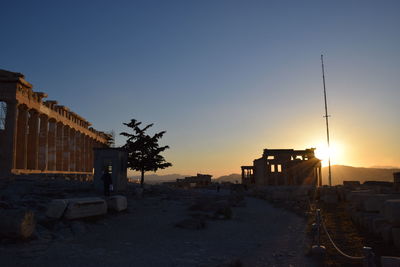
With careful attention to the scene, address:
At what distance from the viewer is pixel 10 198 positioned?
1500 cm

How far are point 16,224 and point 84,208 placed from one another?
3.40m

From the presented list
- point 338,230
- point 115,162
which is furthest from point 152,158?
point 338,230

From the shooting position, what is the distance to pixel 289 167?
46938mm

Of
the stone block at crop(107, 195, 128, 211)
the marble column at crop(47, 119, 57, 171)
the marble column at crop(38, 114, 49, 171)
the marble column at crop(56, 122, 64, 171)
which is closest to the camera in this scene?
the stone block at crop(107, 195, 128, 211)

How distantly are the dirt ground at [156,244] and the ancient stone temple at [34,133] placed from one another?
21.6 meters

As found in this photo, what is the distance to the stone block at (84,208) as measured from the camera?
11359 mm

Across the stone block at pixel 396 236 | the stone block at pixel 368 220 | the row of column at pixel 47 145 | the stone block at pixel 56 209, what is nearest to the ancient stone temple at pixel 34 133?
the row of column at pixel 47 145

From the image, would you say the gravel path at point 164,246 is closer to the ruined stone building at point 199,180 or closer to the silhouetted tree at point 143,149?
the silhouetted tree at point 143,149

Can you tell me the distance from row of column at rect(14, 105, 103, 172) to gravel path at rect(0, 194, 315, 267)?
2352 centimetres

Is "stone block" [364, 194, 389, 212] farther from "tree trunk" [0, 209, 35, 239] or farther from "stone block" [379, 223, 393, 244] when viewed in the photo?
"tree trunk" [0, 209, 35, 239]

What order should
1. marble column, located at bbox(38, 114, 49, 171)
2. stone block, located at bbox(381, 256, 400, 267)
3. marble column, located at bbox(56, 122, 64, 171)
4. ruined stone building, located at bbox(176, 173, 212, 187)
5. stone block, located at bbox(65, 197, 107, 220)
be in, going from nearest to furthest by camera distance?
1. stone block, located at bbox(381, 256, 400, 267)
2. stone block, located at bbox(65, 197, 107, 220)
3. marble column, located at bbox(38, 114, 49, 171)
4. marble column, located at bbox(56, 122, 64, 171)
5. ruined stone building, located at bbox(176, 173, 212, 187)

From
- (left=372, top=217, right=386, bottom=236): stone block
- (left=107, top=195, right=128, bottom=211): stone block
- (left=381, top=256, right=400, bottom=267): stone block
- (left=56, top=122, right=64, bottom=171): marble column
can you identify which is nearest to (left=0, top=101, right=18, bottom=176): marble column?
(left=56, top=122, right=64, bottom=171): marble column

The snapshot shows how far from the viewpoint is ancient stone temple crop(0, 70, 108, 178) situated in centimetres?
3006

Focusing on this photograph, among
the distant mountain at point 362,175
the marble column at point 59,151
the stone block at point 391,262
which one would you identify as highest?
the marble column at point 59,151
